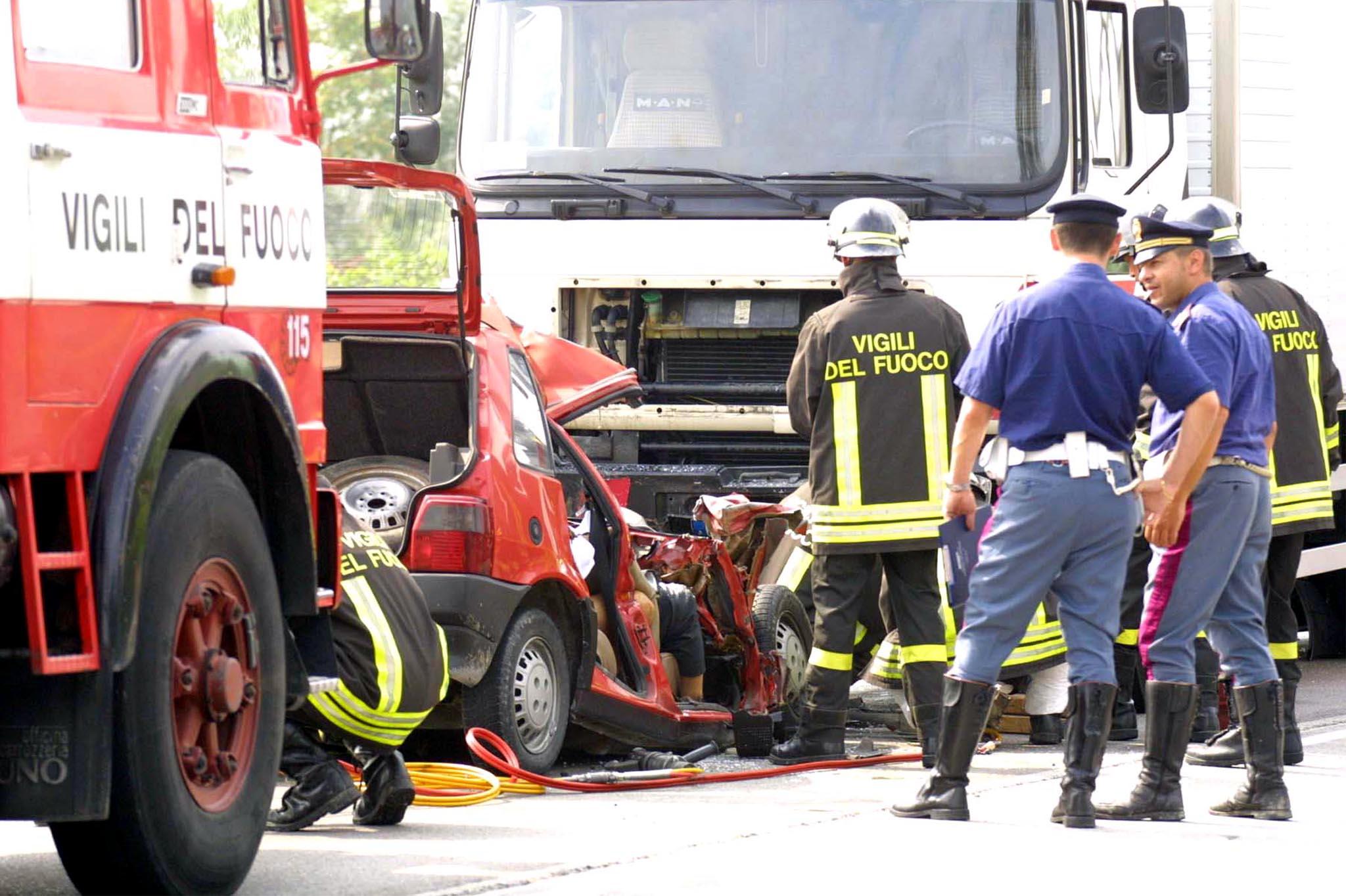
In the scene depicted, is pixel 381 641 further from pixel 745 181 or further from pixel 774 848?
pixel 745 181

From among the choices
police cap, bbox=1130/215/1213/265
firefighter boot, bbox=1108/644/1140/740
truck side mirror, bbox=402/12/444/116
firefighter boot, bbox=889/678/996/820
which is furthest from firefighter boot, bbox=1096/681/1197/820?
truck side mirror, bbox=402/12/444/116

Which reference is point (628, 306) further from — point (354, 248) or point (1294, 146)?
point (1294, 146)

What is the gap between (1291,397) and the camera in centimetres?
917

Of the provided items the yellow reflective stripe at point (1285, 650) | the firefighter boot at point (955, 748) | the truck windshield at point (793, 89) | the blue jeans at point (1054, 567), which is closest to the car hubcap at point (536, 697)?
the firefighter boot at point (955, 748)

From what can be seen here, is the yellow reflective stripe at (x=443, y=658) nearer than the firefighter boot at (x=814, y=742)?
Yes

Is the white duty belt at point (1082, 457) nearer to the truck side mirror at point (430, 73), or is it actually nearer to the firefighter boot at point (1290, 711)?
the truck side mirror at point (430, 73)

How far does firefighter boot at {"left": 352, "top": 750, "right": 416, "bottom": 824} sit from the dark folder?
290cm

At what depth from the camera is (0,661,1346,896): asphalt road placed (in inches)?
229

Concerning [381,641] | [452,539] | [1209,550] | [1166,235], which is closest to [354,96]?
[452,539]

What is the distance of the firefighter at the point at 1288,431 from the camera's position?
9094 mm

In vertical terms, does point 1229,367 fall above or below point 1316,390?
above

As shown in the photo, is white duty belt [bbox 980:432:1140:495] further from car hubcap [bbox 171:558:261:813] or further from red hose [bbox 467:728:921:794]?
car hubcap [bbox 171:558:261:813]

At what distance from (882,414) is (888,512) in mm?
362

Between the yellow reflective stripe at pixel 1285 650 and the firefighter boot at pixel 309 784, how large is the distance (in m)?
Answer: 4.07
